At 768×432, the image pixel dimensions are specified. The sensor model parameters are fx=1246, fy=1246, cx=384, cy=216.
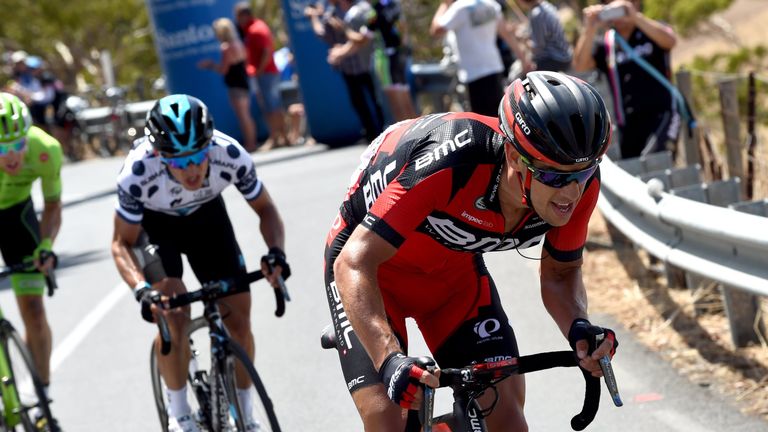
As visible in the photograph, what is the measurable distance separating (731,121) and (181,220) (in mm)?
4132

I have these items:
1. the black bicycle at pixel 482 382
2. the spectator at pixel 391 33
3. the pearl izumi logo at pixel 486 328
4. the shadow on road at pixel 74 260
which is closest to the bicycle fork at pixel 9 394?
the pearl izumi logo at pixel 486 328

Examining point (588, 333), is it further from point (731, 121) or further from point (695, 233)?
point (731, 121)

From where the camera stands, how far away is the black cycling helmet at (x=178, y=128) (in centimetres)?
574

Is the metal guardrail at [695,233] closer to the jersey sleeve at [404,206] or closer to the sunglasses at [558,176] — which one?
the sunglasses at [558,176]

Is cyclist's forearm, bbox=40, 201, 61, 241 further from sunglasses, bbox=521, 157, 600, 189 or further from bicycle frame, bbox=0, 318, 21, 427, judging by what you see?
sunglasses, bbox=521, 157, 600, 189

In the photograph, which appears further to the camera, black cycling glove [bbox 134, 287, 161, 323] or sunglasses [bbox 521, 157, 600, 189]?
black cycling glove [bbox 134, 287, 161, 323]

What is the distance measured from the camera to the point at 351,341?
450 cm

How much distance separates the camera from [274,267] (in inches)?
235

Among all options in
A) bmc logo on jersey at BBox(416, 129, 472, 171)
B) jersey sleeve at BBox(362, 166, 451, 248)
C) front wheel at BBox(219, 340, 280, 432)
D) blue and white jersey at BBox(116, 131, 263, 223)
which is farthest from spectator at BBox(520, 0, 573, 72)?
jersey sleeve at BBox(362, 166, 451, 248)

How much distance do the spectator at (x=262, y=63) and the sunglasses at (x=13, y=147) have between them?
11129mm

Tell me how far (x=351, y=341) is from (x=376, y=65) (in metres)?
10.9

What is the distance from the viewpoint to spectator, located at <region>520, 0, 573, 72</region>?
1172 cm

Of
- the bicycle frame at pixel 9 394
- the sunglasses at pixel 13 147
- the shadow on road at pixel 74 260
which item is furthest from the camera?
the shadow on road at pixel 74 260

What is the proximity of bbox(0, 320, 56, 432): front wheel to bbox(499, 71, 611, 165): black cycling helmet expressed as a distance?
4069 millimetres
